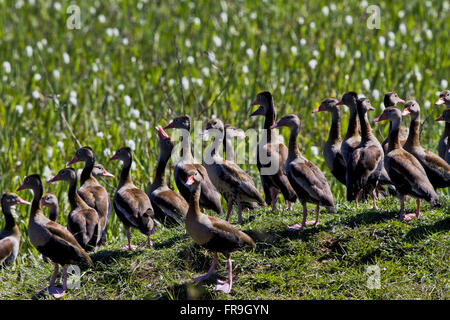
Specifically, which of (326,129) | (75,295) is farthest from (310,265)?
(326,129)

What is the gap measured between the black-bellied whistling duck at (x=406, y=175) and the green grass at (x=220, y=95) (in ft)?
0.95

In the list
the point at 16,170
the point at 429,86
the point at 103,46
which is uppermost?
the point at 103,46

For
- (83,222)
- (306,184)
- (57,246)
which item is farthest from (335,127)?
(57,246)

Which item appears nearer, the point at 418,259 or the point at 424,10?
the point at 418,259

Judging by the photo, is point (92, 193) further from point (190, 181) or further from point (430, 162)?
point (430, 162)

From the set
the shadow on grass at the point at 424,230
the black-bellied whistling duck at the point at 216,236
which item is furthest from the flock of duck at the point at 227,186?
the shadow on grass at the point at 424,230

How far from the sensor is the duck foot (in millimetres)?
6417

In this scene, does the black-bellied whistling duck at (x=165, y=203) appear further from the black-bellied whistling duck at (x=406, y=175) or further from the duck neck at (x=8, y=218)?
the black-bellied whistling duck at (x=406, y=175)

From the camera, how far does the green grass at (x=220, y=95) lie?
678cm

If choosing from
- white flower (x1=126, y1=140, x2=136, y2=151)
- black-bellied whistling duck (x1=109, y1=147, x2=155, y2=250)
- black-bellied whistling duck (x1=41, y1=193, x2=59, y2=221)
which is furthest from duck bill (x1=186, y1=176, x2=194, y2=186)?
white flower (x1=126, y1=140, x2=136, y2=151)
